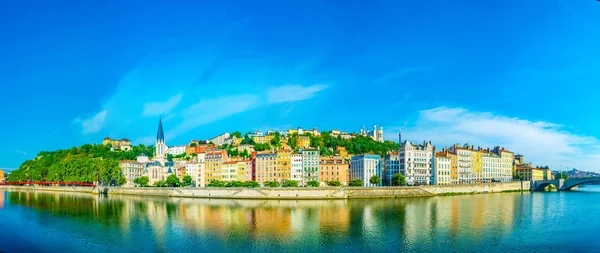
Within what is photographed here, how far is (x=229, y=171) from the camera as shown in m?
83.2

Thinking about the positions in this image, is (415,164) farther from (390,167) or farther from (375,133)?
(375,133)

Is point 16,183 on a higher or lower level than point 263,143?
lower

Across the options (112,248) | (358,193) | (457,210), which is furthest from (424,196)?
(112,248)

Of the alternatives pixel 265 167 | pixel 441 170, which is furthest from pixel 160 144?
pixel 441 170

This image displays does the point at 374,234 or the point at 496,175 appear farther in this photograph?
the point at 496,175

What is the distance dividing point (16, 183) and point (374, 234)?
349ft

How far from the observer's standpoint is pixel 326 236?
1237 inches

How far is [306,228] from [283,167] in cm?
4192

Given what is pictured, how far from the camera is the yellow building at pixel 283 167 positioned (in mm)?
76500

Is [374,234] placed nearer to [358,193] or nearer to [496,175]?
[358,193]

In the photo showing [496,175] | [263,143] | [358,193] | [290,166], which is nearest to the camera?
[358,193]

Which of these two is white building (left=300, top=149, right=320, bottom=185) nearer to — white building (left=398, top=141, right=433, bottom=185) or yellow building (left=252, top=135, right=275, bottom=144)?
white building (left=398, top=141, right=433, bottom=185)

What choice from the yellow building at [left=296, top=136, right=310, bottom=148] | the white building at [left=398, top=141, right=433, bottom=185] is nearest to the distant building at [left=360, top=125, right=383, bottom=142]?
the yellow building at [left=296, top=136, right=310, bottom=148]

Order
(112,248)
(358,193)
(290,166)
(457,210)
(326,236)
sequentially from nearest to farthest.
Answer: (112,248)
(326,236)
(457,210)
(358,193)
(290,166)
